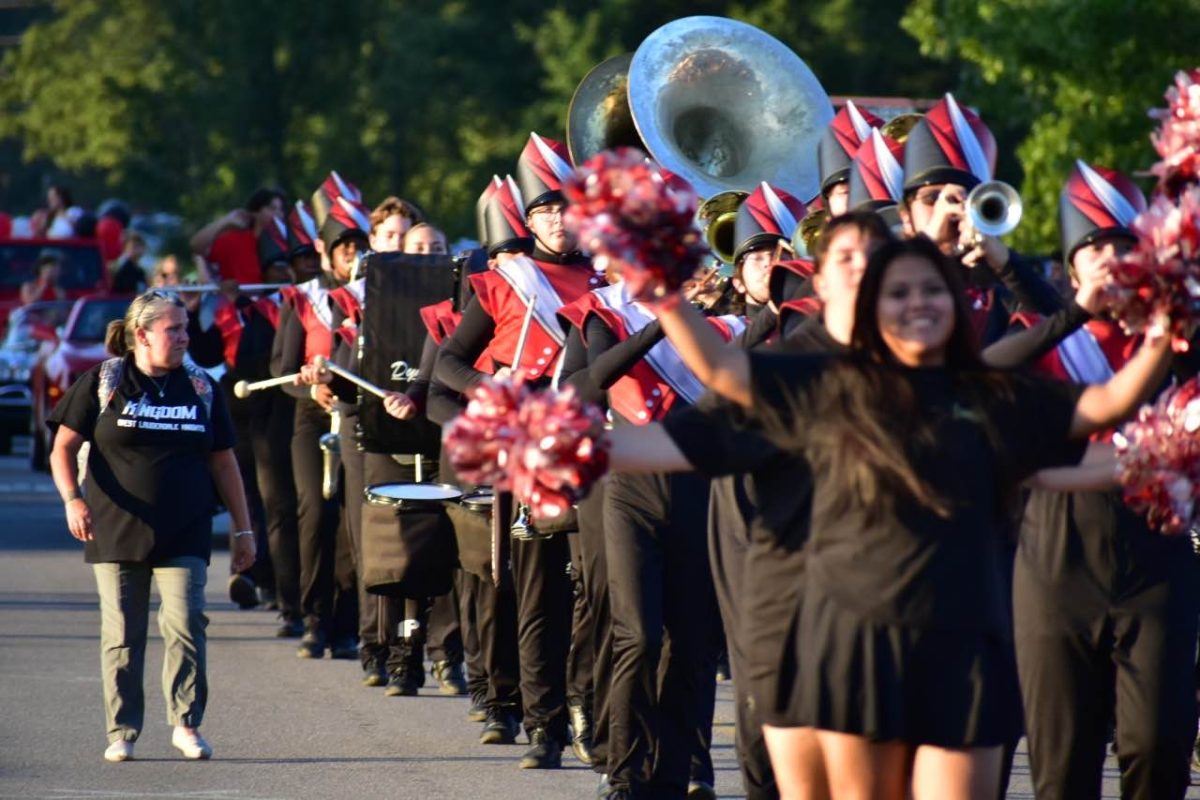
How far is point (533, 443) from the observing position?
5.26 m

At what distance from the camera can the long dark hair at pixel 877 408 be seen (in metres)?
5.45

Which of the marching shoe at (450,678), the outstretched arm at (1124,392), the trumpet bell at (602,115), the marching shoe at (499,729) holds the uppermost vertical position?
the trumpet bell at (602,115)

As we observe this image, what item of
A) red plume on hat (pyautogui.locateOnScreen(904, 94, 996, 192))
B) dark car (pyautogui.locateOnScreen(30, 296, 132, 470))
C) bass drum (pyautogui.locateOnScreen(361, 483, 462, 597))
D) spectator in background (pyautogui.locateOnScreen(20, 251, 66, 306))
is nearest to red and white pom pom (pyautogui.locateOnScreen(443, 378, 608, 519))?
red plume on hat (pyautogui.locateOnScreen(904, 94, 996, 192))

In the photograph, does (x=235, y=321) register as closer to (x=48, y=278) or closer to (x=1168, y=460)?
(x=1168, y=460)

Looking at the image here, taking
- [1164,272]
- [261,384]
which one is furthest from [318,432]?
[1164,272]

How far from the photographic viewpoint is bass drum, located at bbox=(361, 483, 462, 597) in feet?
36.7

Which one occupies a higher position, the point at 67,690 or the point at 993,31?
the point at 993,31

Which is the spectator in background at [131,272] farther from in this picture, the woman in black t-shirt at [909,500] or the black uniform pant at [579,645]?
the woman in black t-shirt at [909,500]

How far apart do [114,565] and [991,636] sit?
5.14 metres

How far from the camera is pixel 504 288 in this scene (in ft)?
33.8

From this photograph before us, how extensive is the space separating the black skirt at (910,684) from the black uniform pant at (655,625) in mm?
3160

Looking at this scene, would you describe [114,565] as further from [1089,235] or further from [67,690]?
[1089,235]

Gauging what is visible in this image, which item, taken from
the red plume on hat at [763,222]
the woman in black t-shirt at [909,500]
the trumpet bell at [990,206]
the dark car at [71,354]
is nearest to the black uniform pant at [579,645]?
the red plume on hat at [763,222]

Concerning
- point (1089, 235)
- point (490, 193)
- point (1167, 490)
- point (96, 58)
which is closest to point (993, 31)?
Result: point (490, 193)
